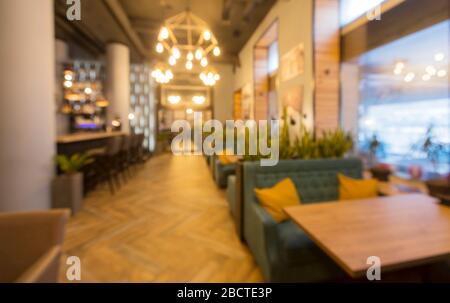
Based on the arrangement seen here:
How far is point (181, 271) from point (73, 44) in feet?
28.2

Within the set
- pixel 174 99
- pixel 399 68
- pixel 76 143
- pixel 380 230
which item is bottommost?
pixel 380 230

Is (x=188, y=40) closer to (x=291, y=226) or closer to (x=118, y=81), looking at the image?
(x=118, y=81)

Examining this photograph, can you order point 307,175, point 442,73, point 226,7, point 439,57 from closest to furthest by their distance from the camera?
point 307,175
point 439,57
point 442,73
point 226,7

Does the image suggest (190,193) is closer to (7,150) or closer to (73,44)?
(7,150)

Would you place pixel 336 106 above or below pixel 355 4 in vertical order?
below

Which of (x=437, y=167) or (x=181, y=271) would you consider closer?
(x=181, y=271)

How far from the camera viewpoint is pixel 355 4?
12.1ft

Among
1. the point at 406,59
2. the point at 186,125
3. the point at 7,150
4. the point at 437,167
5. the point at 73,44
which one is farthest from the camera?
the point at 186,125

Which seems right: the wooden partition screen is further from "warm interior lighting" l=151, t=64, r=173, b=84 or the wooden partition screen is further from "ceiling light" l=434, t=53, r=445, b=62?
"warm interior lighting" l=151, t=64, r=173, b=84

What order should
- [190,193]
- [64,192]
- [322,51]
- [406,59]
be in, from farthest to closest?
[190,193] → [322,51] → [406,59] → [64,192]

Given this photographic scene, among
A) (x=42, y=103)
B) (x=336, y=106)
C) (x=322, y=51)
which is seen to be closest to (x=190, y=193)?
(x=42, y=103)

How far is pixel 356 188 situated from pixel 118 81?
7280mm

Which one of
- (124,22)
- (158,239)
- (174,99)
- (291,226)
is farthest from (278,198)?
(174,99)

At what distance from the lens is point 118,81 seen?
24.2 ft
